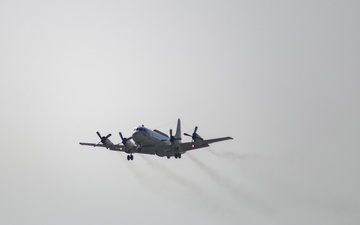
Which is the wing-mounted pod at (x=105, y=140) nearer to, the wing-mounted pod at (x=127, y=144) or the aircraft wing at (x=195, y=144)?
the wing-mounted pod at (x=127, y=144)

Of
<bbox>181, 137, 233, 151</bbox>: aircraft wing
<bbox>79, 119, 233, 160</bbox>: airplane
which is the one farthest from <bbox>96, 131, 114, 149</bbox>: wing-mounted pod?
<bbox>181, 137, 233, 151</bbox>: aircraft wing

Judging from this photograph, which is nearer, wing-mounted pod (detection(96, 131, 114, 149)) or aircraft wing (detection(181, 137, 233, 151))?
aircraft wing (detection(181, 137, 233, 151))

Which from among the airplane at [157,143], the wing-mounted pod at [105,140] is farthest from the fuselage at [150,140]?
the wing-mounted pod at [105,140]

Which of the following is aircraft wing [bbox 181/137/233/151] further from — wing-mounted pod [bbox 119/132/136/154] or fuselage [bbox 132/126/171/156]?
wing-mounted pod [bbox 119/132/136/154]

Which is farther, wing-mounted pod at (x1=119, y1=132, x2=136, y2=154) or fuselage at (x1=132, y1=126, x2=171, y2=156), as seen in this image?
wing-mounted pod at (x1=119, y1=132, x2=136, y2=154)

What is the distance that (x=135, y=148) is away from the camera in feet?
307

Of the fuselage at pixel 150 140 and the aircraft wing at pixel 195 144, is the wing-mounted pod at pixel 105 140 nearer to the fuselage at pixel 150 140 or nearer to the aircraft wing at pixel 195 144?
the fuselage at pixel 150 140

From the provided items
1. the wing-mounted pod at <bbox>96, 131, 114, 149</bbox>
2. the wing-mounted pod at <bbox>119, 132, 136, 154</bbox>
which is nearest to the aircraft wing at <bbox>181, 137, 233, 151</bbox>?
the wing-mounted pod at <bbox>119, 132, 136, 154</bbox>

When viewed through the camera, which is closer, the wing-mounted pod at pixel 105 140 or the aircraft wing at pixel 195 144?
the aircraft wing at pixel 195 144

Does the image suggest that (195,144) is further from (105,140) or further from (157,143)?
(105,140)

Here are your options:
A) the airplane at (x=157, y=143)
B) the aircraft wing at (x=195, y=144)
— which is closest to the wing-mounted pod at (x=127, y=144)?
the airplane at (x=157, y=143)

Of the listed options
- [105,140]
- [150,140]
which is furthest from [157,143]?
[105,140]

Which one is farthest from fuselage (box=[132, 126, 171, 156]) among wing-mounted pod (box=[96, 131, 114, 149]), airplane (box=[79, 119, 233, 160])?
wing-mounted pod (box=[96, 131, 114, 149])

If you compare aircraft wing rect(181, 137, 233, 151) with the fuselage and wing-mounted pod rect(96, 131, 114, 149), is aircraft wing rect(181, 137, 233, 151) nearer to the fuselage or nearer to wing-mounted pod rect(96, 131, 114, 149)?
the fuselage
